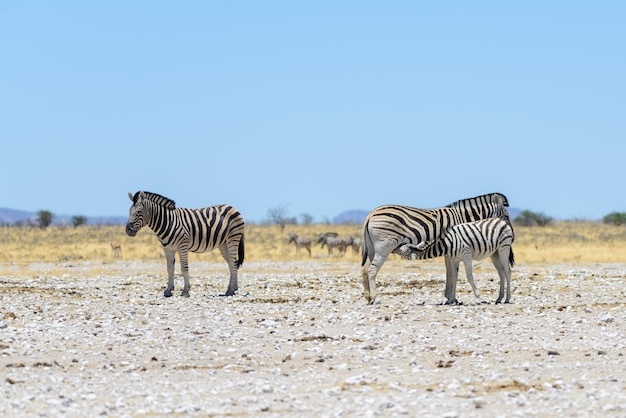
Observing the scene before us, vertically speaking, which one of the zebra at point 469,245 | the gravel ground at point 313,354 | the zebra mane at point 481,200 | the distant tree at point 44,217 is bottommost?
the gravel ground at point 313,354

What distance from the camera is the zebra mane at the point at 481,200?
70.2 ft

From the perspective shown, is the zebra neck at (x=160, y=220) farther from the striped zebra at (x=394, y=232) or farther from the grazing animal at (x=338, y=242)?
the grazing animal at (x=338, y=242)

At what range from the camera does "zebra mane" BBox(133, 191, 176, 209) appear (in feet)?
77.2

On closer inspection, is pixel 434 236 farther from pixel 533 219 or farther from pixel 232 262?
pixel 533 219

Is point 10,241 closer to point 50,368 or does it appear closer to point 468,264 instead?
point 468,264

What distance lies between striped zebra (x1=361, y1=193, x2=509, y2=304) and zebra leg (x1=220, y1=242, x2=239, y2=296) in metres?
4.38

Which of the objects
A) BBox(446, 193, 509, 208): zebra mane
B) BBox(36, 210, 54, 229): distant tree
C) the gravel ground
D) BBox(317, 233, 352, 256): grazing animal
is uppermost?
BBox(36, 210, 54, 229): distant tree

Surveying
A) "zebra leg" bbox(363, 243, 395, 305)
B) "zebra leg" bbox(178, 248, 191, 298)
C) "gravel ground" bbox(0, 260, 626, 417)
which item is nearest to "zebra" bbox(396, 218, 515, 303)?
"zebra leg" bbox(363, 243, 395, 305)

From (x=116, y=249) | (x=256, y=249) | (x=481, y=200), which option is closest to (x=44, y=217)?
(x=256, y=249)

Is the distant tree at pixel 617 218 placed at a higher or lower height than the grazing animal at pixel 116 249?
higher

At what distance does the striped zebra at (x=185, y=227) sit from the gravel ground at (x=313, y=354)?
105 cm

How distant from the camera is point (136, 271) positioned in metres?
35.3

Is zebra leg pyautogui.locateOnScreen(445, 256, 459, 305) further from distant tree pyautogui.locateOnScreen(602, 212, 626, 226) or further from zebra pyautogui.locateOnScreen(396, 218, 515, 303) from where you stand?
distant tree pyautogui.locateOnScreen(602, 212, 626, 226)

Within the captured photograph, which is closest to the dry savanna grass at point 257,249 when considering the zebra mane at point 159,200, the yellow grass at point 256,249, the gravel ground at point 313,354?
the yellow grass at point 256,249
